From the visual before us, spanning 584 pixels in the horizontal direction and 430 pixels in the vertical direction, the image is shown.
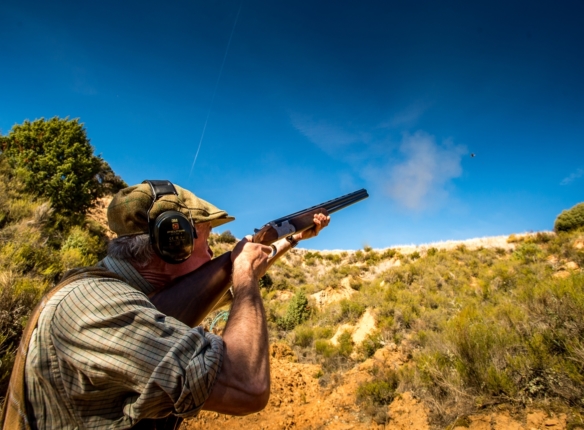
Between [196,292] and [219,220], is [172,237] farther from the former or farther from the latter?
[219,220]

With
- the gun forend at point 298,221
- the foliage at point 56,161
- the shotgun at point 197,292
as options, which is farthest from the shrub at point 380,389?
the foliage at point 56,161

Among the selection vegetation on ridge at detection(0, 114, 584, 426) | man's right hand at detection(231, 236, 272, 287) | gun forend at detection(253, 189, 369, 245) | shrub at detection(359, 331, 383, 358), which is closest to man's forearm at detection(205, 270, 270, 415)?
man's right hand at detection(231, 236, 272, 287)

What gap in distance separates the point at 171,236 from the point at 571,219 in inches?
867

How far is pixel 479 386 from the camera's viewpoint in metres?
4.40

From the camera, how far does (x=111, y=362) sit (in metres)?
1.12

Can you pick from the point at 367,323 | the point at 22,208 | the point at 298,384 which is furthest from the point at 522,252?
the point at 22,208

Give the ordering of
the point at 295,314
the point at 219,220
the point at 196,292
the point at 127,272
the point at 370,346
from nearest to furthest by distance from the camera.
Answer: the point at 127,272
the point at 196,292
the point at 219,220
the point at 370,346
the point at 295,314

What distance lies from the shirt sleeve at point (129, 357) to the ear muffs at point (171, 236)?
53 centimetres

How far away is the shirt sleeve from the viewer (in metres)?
1.11

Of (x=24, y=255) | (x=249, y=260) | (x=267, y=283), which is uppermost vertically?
(x=24, y=255)

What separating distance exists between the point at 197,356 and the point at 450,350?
5512 mm

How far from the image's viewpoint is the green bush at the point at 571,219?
53.4 ft

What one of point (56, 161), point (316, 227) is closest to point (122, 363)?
point (316, 227)

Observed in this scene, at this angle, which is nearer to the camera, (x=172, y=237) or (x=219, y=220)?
(x=172, y=237)
